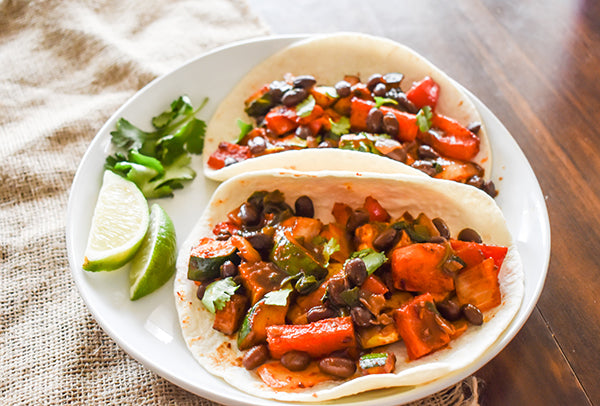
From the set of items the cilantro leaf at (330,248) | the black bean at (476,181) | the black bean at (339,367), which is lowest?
the black bean at (339,367)

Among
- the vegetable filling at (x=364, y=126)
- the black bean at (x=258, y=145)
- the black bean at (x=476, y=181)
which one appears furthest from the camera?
the black bean at (x=258, y=145)

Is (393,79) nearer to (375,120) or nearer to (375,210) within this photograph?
(375,120)

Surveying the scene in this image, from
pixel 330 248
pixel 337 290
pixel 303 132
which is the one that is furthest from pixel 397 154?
pixel 337 290

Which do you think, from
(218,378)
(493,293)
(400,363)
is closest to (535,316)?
(493,293)

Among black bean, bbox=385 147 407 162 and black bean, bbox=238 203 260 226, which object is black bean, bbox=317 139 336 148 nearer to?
black bean, bbox=385 147 407 162

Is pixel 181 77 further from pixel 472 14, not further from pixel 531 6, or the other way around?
pixel 531 6

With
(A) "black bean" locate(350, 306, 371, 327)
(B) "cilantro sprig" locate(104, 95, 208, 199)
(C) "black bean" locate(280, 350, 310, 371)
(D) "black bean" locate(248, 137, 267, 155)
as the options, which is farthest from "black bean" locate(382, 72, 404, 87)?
(C) "black bean" locate(280, 350, 310, 371)

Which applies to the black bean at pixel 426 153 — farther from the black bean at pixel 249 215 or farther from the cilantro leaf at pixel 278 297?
the cilantro leaf at pixel 278 297

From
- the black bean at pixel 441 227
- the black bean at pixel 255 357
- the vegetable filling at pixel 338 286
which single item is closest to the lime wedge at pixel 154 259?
the vegetable filling at pixel 338 286
